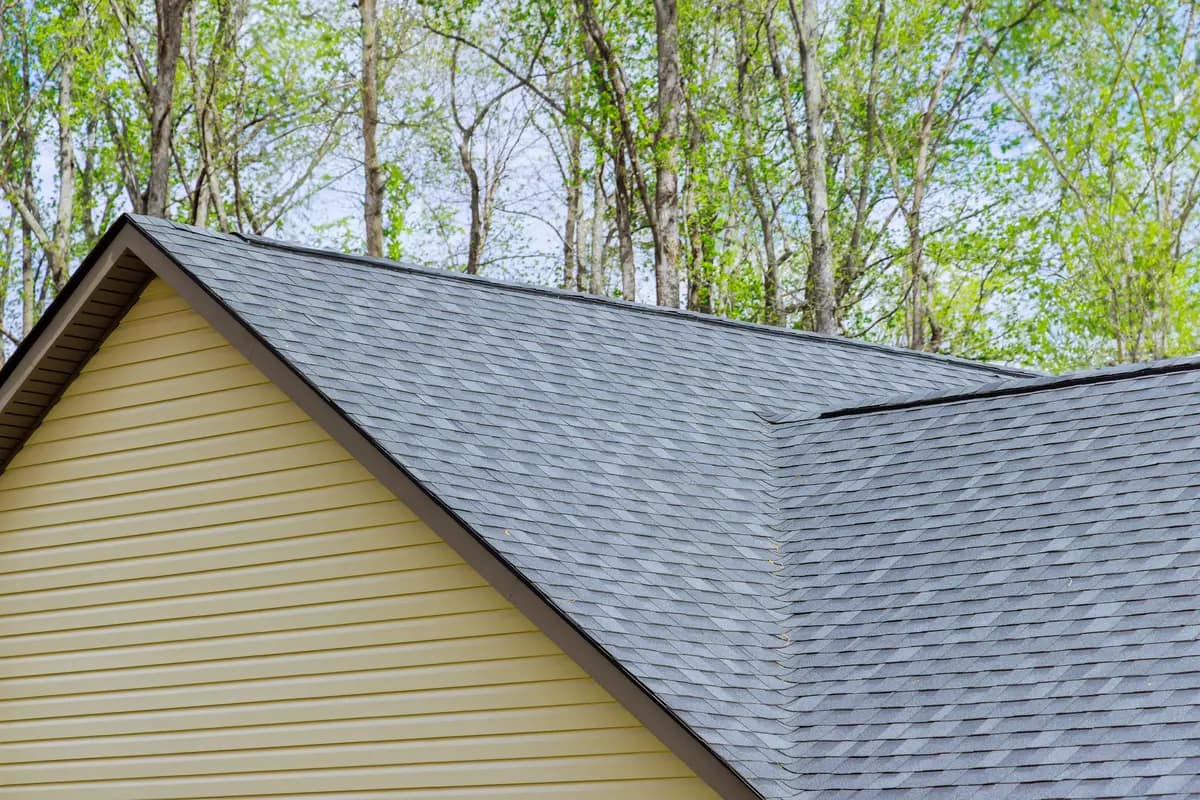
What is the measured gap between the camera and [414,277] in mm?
10695

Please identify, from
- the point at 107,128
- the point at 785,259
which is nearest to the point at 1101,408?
the point at 785,259

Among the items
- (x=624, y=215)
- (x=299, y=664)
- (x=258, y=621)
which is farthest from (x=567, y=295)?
(x=624, y=215)

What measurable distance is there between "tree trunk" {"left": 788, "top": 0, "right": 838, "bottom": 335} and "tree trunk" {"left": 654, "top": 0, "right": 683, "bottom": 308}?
2.92 m

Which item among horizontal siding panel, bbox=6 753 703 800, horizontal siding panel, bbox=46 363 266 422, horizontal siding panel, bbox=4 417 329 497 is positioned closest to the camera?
horizontal siding panel, bbox=6 753 703 800

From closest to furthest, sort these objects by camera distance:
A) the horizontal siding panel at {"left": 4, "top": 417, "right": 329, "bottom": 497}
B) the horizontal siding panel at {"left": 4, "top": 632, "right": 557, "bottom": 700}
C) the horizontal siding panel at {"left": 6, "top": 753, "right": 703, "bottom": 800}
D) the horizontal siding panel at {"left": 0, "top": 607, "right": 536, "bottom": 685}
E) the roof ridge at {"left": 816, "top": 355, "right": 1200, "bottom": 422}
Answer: the horizontal siding panel at {"left": 6, "top": 753, "right": 703, "bottom": 800}, the horizontal siding panel at {"left": 4, "top": 632, "right": 557, "bottom": 700}, the horizontal siding panel at {"left": 0, "top": 607, "right": 536, "bottom": 685}, the horizontal siding panel at {"left": 4, "top": 417, "right": 329, "bottom": 497}, the roof ridge at {"left": 816, "top": 355, "right": 1200, "bottom": 422}

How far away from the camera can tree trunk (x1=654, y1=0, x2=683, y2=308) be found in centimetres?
2222

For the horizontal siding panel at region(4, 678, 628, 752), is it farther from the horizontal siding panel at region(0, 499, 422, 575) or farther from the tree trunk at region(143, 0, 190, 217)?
the tree trunk at region(143, 0, 190, 217)

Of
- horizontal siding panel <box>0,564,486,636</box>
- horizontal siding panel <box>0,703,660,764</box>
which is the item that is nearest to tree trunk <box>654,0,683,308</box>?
horizontal siding panel <box>0,564,486,636</box>

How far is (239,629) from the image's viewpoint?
8422mm

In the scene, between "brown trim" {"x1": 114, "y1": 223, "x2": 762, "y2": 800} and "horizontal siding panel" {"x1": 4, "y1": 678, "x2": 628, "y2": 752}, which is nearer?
"brown trim" {"x1": 114, "y1": 223, "x2": 762, "y2": 800}

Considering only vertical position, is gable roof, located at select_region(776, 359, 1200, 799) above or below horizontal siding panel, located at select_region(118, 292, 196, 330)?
below

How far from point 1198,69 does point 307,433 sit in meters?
22.2

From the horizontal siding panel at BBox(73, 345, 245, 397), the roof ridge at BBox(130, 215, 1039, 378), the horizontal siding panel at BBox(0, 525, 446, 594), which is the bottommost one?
the horizontal siding panel at BBox(0, 525, 446, 594)

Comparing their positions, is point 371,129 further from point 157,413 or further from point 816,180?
point 157,413
